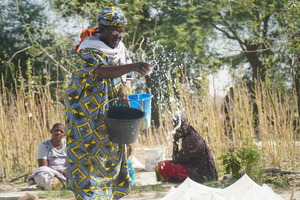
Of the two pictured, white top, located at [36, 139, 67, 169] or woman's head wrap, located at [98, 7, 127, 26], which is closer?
woman's head wrap, located at [98, 7, 127, 26]

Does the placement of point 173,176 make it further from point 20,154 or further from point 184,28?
point 184,28

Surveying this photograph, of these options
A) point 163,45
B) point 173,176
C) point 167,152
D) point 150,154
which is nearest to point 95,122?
point 173,176

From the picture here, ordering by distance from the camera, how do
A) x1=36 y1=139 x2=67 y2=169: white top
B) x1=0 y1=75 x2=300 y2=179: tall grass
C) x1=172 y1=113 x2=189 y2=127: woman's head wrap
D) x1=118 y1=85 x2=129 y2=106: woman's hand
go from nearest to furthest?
x1=118 y1=85 x2=129 y2=106: woman's hand, x1=36 y1=139 x2=67 y2=169: white top, x1=172 y1=113 x2=189 y2=127: woman's head wrap, x1=0 y1=75 x2=300 y2=179: tall grass

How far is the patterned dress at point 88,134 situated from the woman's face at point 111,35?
106mm

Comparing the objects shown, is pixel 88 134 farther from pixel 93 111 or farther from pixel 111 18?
pixel 111 18

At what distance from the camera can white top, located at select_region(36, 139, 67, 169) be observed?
593cm

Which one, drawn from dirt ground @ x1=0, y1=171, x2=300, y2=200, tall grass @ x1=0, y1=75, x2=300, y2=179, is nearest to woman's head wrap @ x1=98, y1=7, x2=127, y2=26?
dirt ground @ x1=0, y1=171, x2=300, y2=200

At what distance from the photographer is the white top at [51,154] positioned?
5926mm

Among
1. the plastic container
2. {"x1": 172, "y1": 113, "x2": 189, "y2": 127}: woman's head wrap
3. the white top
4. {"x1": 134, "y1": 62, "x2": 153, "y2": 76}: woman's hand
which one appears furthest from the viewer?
the plastic container

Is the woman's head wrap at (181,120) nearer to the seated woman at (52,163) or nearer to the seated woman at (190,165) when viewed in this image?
the seated woman at (190,165)

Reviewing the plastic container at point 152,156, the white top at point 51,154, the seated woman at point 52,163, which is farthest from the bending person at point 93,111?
the plastic container at point 152,156

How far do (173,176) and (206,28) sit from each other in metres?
9.34

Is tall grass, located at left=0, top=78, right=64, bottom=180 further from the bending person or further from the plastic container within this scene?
the bending person

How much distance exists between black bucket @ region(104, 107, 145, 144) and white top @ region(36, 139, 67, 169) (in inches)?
104
